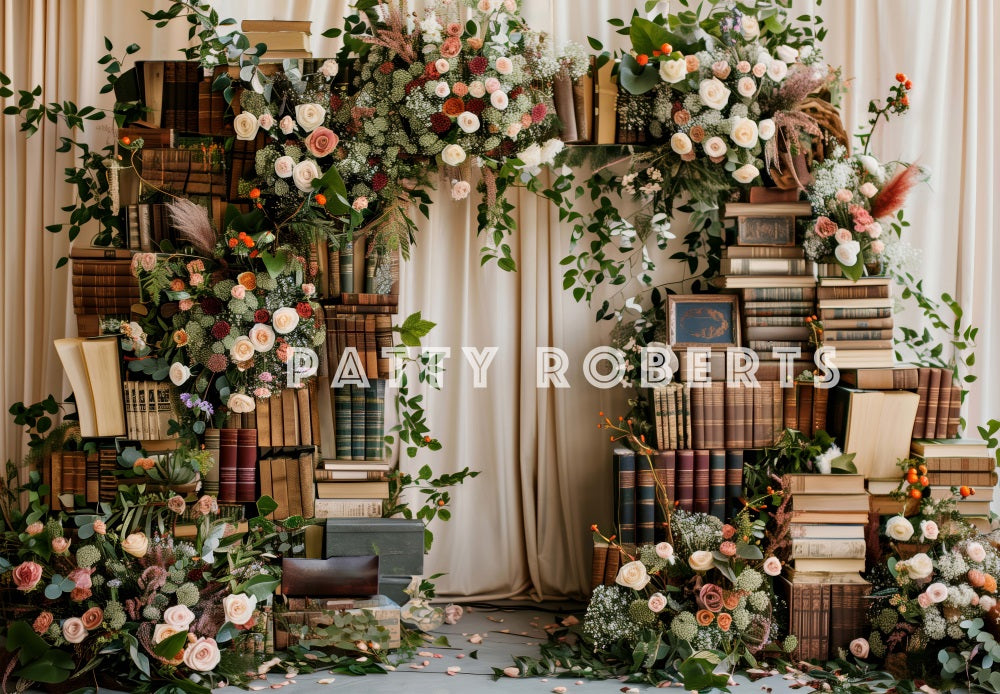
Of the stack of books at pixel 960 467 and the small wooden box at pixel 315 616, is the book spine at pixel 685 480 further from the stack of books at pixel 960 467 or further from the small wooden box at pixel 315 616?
the small wooden box at pixel 315 616

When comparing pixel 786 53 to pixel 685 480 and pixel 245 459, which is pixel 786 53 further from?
pixel 245 459

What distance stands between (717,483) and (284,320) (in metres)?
Answer: 1.82

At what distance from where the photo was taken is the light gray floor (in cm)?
294

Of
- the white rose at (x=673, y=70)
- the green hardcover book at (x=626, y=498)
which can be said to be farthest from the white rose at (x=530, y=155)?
the green hardcover book at (x=626, y=498)

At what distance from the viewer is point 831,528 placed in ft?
10.5

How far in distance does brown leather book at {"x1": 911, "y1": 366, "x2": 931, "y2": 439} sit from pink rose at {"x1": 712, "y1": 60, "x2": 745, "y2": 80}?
1.39 meters

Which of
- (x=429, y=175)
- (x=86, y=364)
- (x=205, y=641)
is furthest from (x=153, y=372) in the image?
(x=429, y=175)

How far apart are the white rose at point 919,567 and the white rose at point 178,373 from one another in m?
2.78

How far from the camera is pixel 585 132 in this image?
3.38 m

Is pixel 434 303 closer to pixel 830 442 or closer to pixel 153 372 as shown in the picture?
pixel 153 372

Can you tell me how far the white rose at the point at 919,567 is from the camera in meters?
3.04

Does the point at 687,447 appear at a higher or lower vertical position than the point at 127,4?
lower

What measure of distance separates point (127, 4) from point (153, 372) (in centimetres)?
171

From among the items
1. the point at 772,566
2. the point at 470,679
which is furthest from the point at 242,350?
the point at 772,566
